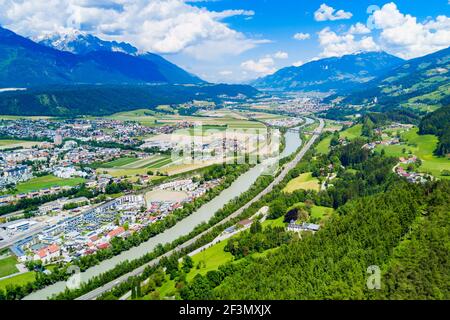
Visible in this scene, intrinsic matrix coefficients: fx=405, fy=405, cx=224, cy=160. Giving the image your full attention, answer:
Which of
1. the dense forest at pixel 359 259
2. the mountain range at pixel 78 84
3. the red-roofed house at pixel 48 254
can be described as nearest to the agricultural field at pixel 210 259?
the dense forest at pixel 359 259

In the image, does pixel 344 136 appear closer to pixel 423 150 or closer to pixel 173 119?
pixel 423 150

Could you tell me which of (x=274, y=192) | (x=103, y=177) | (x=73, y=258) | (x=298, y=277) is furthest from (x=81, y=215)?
(x=298, y=277)

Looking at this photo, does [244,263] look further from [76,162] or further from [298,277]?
[76,162]

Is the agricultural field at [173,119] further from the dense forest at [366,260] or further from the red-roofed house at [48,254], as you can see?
the dense forest at [366,260]

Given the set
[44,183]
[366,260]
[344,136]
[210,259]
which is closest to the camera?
[366,260]

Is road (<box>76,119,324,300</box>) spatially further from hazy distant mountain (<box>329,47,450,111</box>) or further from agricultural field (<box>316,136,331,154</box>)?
hazy distant mountain (<box>329,47,450,111</box>)

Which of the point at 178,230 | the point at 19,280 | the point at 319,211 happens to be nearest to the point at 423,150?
the point at 319,211
